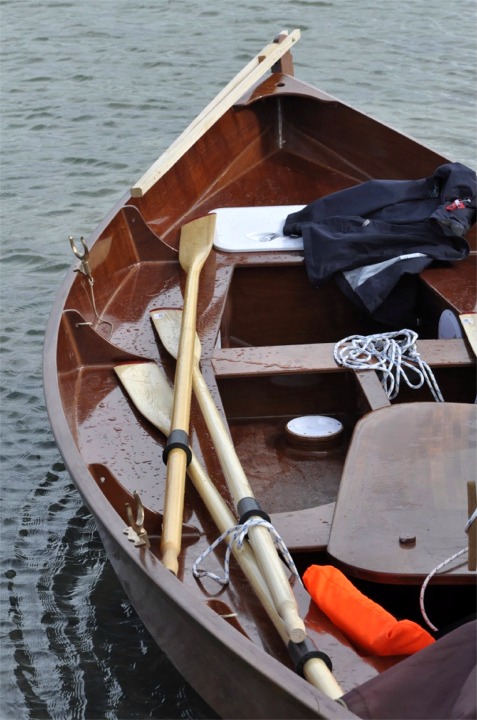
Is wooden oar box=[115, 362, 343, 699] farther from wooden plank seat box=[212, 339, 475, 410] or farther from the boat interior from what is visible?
wooden plank seat box=[212, 339, 475, 410]

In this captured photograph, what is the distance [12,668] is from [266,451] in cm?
119

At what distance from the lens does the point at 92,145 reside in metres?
7.75

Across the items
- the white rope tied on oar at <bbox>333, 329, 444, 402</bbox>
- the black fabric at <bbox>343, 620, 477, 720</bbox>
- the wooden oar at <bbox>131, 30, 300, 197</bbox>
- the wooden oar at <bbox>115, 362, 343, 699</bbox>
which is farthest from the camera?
the wooden oar at <bbox>131, 30, 300, 197</bbox>

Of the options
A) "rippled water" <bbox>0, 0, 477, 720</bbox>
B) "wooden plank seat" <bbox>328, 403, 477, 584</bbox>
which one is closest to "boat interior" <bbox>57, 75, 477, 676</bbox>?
"wooden plank seat" <bbox>328, 403, 477, 584</bbox>

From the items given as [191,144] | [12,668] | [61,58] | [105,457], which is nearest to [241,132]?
[191,144]

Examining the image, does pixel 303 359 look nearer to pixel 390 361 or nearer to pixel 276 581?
pixel 390 361

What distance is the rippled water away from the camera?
11.2 feet

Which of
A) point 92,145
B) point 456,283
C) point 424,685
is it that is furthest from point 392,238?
point 92,145

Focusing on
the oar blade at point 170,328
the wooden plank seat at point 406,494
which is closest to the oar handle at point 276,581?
the wooden plank seat at point 406,494

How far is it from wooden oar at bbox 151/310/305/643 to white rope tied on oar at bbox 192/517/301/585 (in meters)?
0.02

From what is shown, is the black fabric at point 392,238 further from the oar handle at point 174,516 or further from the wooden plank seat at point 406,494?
the oar handle at point 174,516

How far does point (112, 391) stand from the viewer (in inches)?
134

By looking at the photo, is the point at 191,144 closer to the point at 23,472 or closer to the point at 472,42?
the point at 23,472

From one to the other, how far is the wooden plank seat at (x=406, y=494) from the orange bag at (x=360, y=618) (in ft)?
0.28
